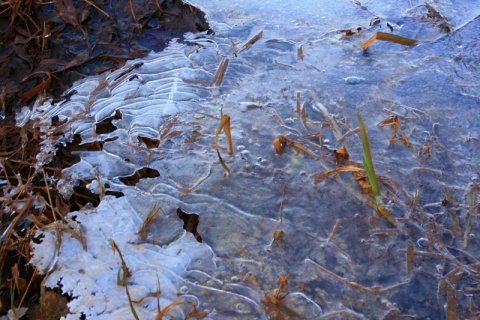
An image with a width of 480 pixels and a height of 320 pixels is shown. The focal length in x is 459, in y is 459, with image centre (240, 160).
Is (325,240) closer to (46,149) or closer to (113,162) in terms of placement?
(113,162)

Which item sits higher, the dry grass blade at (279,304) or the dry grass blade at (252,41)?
the dry grass blade at (252,41)

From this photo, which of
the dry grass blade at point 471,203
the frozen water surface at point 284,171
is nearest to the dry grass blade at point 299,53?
the frozen water surface at point 284,171

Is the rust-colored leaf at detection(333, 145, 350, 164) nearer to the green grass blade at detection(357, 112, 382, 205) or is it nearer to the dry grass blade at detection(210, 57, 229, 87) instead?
the green grass blade at detection(357, 112, 382, 205)

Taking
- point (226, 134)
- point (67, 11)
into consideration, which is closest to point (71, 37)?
point (67, 11)

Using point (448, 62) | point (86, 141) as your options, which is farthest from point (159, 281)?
point (448, 62)

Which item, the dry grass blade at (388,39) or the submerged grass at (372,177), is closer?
the submerged grass at (372,177)

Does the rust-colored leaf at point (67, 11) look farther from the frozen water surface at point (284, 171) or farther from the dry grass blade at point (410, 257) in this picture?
the dry grass blade at point (410, 257)

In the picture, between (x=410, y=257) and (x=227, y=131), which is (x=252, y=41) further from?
(x=410, y=257)
